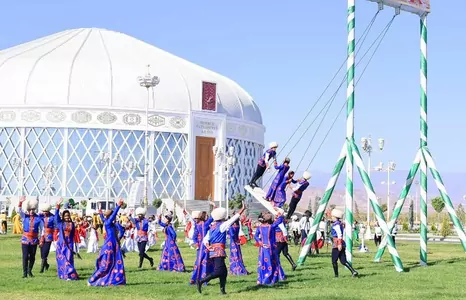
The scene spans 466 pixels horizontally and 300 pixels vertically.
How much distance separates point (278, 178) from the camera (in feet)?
72.7

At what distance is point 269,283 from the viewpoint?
1700 cm

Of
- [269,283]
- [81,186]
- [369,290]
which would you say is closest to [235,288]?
[269,283]

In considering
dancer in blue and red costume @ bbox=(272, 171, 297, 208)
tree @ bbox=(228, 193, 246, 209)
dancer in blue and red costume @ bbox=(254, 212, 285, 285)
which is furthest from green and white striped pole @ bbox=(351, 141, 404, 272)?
tree @ bbox=(228, 193, 246, 209)

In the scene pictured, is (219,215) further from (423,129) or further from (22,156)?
(22,156)

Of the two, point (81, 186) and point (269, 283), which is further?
point (81, 186)

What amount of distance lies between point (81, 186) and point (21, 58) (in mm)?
15738

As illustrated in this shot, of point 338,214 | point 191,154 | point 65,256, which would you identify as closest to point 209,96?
point 191,154

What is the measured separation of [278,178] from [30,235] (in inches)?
287

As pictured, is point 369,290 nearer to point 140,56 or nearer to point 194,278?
point 194,278

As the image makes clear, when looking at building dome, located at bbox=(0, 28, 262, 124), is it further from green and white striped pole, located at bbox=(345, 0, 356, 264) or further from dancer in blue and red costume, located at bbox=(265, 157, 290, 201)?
green and white striped pole, located at bbox=(345, 0, 356, 264)

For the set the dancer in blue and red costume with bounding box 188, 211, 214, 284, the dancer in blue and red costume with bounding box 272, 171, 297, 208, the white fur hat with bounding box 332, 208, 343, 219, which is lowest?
the dancer in blue and red costume with bounding box 188, 211, 214, 284

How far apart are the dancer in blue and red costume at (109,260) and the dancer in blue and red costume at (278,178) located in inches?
264

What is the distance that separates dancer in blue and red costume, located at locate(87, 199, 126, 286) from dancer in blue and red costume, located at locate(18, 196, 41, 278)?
8.06 ft

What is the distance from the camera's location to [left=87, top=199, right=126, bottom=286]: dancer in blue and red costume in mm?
16469
